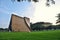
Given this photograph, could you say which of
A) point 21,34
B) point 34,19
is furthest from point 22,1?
point 21,34

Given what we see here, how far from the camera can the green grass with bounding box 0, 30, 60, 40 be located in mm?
2153

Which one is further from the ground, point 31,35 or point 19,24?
point 19,24

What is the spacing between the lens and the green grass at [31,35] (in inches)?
84.8

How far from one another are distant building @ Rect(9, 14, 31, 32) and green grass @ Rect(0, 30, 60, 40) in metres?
0.05

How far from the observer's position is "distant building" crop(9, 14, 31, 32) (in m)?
2.22

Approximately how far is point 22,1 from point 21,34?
430 mm

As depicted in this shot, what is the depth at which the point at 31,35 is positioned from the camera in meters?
2.20

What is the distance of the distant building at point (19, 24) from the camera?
2217 millimetres

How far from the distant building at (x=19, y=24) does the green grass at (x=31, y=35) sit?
5 centimetres

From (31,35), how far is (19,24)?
0.21 metres

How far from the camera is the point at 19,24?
2227mm

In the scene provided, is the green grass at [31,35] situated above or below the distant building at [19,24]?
below

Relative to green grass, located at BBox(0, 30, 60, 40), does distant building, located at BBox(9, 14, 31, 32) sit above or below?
above

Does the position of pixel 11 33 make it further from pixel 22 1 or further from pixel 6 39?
pixel 22 1
